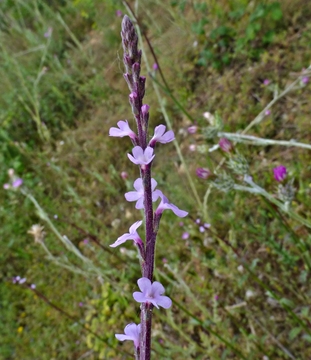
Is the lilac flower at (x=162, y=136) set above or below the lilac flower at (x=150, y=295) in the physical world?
above

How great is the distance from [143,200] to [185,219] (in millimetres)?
1868

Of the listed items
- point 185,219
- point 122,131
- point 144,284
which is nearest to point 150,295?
point 144,284

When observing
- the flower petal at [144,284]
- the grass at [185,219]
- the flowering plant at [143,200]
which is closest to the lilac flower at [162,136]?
the flowering plant at [143,200]

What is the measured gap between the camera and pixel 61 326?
2.74 meters

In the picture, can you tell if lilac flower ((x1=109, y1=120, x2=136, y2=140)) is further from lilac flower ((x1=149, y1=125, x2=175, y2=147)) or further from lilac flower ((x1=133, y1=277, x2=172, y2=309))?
lilac flower ((x1=133, y1=277, x2=172, y2=309))

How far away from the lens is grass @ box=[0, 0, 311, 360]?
5.75ft

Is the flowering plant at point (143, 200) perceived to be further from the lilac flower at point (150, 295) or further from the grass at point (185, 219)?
the grass at point (185, 219)

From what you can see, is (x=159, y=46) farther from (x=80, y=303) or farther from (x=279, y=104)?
(x=80, y=303)

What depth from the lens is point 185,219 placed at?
2.37 metres

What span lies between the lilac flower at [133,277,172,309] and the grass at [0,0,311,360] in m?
0.81

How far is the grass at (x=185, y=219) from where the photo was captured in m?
1.75

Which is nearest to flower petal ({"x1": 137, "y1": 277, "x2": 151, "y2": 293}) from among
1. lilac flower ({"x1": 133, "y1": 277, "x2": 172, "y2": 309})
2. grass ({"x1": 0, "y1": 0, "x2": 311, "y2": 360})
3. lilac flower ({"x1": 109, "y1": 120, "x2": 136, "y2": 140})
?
lilac flower ({"x1": 133, "y1": 277, "x2": 172, "y2": 309})

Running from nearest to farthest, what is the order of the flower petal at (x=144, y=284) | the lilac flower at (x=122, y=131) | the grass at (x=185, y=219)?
the flower petal at (x=144, y=284) < the lilac flower at (x=122, y=131) < the grass at (x=185, y=219)

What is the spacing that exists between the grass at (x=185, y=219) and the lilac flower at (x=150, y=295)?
81 cm
